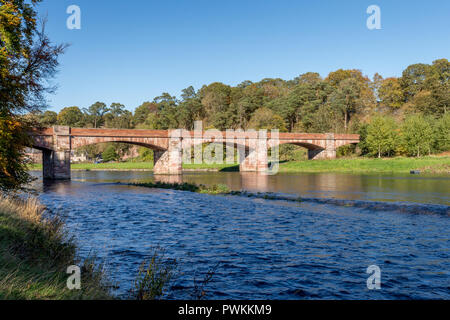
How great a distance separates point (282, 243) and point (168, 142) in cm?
4957

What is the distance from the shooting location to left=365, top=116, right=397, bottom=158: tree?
75562mm

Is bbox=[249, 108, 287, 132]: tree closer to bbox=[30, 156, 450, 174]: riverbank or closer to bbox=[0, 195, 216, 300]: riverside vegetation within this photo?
bbox=[30, 156, 450, 174]: riverbank

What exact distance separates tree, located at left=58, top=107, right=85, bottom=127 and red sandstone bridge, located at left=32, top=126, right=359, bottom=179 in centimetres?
9531

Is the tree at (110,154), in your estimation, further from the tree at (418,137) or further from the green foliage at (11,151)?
the green foliage at (11,151)

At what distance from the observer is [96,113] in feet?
525

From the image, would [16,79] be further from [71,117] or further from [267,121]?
[71,117]

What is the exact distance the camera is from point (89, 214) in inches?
885

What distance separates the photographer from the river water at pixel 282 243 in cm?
995

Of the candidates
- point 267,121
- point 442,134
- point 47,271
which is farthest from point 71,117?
point 47,271

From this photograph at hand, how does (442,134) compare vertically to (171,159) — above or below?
above

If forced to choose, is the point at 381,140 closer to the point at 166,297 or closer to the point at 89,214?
the point at 89,214
